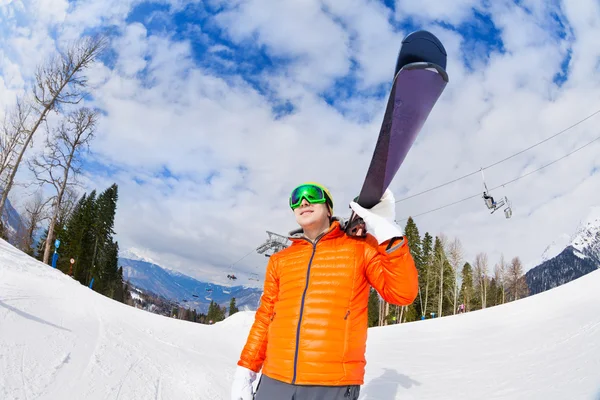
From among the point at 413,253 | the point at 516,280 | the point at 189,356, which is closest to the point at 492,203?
the point at 189,356

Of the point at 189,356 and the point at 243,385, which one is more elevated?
the point at 243,385

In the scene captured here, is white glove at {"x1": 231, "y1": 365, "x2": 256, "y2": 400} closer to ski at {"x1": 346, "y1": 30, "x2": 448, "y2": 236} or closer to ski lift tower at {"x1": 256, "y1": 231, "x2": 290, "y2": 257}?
ski at {"x1": 346, "y1": 30, "x2": 448, "y2": 236}

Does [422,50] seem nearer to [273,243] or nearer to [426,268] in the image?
[273,243]

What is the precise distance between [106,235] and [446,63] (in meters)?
52.6

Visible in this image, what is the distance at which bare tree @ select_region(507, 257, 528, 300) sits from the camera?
44.3m

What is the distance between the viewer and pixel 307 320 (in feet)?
6.73

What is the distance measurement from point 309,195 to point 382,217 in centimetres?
69

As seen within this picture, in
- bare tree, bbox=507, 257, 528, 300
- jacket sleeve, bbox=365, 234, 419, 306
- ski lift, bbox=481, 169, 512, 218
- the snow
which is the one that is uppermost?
bare tree, bbox=507, 257, 528, 300

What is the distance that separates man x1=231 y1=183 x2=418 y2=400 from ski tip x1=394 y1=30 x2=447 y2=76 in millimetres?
825

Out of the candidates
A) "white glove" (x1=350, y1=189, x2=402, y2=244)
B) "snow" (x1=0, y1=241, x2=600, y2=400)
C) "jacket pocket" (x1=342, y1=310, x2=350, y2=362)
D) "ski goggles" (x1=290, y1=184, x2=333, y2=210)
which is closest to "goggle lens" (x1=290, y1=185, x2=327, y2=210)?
"ski goggles" (x1=290, y1=184, x2=333, y2=210)

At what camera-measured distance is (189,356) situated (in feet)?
21.6

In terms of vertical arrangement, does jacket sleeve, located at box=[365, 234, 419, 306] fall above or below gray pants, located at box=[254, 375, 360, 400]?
above

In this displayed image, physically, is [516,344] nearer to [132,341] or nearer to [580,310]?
[580,310]

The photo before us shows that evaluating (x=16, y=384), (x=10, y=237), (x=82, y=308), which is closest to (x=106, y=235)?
(x=10, y=237)
